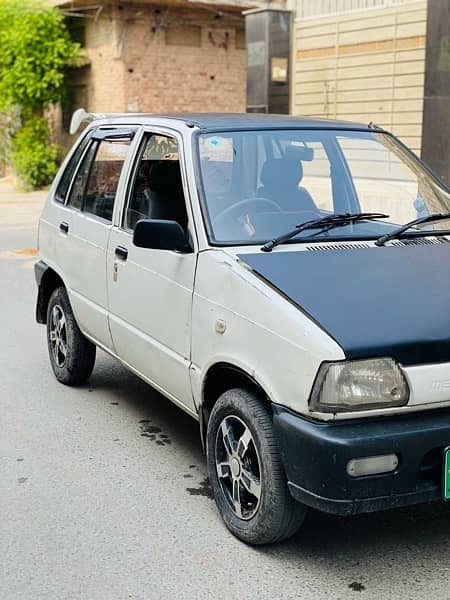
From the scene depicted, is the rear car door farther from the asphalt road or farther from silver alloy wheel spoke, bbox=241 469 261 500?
silver alloy wheel spoke, bbox=241 469 261 500

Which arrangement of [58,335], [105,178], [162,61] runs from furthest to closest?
[162,61] < [58,335] < [105,178]

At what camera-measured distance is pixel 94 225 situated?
5410mm

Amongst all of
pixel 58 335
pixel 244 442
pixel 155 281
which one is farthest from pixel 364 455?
pixel 58 335

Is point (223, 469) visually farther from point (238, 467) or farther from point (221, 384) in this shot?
point (221, 384)

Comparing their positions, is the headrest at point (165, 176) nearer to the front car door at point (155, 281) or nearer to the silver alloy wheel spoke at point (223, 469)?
the front car door at point (155, 281)

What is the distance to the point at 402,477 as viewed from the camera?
329cm

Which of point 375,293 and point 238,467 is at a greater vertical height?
point 375,293

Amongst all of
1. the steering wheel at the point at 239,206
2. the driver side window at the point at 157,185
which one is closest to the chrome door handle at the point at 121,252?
the driver side window at the point at 157,185

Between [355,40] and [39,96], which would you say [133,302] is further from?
[39,96]

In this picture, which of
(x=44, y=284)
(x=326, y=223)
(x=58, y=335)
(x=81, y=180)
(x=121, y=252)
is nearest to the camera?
(x=326, y=223)

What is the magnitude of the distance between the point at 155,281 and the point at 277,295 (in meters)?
1.10

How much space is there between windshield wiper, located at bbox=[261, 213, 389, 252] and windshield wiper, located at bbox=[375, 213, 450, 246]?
154 millimetres

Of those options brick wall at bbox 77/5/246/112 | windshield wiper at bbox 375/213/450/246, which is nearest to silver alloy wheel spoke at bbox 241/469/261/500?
windshield wiper at bbox 375/213/450/246

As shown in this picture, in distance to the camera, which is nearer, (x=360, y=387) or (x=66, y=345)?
(x=360, y=387)
